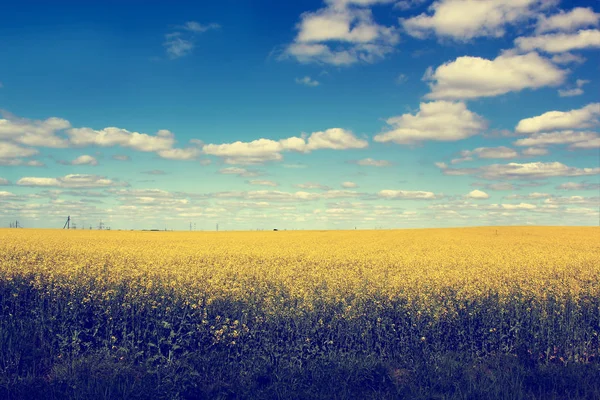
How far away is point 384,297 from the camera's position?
10.5m

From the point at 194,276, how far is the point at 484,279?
28.0ft

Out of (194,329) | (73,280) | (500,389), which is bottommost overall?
(500,389)

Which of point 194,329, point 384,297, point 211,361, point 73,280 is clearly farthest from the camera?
point 73,280

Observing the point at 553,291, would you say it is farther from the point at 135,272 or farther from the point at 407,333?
the point at 135,272

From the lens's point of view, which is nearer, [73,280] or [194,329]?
[194,329]

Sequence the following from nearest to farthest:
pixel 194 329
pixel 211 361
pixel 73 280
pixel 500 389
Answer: pixel 500 389, pixel 211 361, pixel 194 329, pixel 73 280

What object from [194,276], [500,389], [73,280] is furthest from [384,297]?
[73,280]

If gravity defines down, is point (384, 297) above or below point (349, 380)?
above

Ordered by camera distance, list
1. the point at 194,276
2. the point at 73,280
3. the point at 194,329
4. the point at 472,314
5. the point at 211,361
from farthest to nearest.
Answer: the point at 194,276 < the point at 73,280 < the point at 472,314 < the point at 194,329 < the point at 211,361

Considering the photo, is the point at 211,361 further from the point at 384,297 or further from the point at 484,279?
the point at 484,279

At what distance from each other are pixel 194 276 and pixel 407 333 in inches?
234

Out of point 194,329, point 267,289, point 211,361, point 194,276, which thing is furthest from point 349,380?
point 194,276

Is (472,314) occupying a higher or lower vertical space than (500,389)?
higher

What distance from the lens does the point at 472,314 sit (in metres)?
9.52
